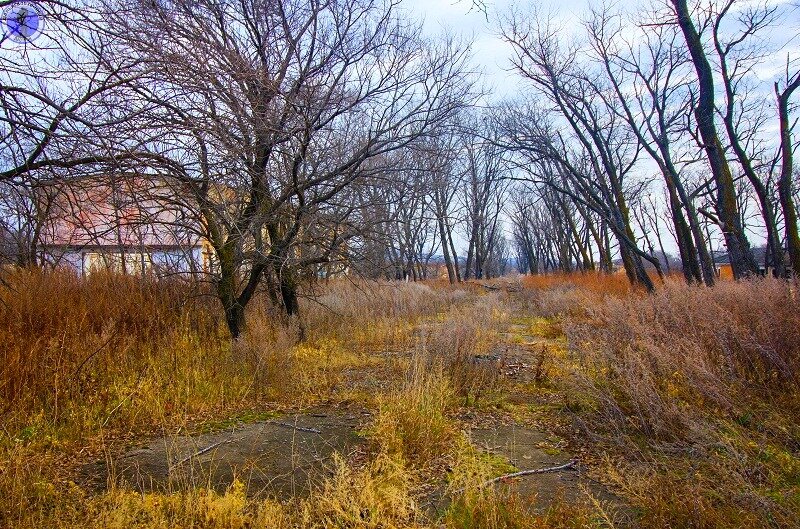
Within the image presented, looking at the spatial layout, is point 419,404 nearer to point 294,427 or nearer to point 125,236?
point 294,427

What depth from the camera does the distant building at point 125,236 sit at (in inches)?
167

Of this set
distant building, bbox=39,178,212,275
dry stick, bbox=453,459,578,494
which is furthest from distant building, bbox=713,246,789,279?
distant building, bbox=39,178,212,275

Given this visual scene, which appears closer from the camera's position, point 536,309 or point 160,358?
point 160,358

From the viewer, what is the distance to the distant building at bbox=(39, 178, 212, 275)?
425cm

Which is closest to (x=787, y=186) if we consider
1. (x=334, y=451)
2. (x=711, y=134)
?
(x=711, y=134)

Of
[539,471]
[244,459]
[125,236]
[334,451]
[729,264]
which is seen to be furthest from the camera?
[729,264]

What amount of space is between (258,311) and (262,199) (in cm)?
264

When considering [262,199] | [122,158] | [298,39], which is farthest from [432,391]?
[298,39]

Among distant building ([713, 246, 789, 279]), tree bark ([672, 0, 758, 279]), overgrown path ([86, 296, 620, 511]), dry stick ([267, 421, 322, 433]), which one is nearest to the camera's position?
overgrown path ([86, 296, 620, 511])

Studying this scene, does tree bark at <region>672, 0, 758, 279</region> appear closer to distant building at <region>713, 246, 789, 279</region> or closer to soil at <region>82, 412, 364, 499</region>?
distant building at <region>713, 246, 789, 279</region>

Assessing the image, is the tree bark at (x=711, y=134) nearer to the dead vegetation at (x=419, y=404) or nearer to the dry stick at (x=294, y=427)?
the dead vegetation at (x=419, y=404)

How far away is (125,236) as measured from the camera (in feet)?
19.3

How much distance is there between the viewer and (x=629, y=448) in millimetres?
3971

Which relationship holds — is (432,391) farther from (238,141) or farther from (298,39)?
(298,39)
